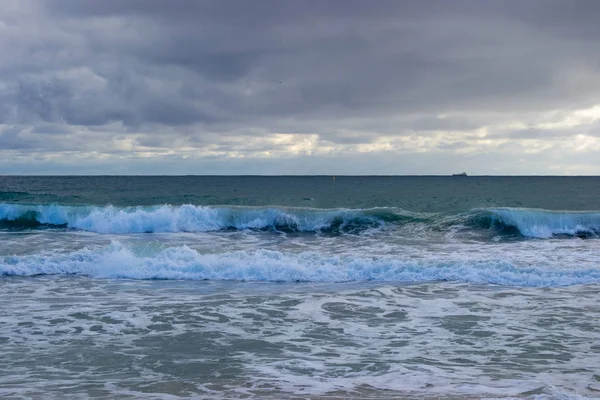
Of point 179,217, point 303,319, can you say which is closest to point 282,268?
point 303,319

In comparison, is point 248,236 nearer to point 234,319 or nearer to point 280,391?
point 234,319

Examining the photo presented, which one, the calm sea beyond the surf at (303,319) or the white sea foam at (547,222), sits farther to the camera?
the white sea foam at (547,222)

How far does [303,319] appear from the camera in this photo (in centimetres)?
1128

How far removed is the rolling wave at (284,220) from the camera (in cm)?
2664

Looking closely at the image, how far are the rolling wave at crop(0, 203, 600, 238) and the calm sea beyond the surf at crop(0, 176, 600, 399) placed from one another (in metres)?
2.98

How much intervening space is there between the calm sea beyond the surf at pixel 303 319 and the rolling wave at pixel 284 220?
9.79ft

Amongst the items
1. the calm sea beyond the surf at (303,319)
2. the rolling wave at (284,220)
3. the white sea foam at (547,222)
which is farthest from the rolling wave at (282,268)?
the white sea foam at (547,222)

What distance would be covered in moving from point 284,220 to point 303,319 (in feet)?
56.9

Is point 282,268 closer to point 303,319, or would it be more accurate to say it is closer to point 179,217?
point 303,319

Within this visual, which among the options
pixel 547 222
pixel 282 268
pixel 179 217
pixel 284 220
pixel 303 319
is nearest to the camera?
pixel 303 319

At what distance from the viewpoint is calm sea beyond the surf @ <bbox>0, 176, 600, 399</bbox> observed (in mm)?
7781

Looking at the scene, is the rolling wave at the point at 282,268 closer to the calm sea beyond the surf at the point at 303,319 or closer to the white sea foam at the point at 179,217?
the calm sea beyond the surf at the point at 303,319

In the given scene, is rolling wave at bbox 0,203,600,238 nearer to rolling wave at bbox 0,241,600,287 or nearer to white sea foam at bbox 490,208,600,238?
white sea foam at bbox 490,208,600,238

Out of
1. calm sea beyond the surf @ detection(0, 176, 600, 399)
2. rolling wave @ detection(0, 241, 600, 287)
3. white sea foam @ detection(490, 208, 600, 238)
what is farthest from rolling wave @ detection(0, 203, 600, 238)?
rolling wave @ detection(0, 241, 600, 287)
